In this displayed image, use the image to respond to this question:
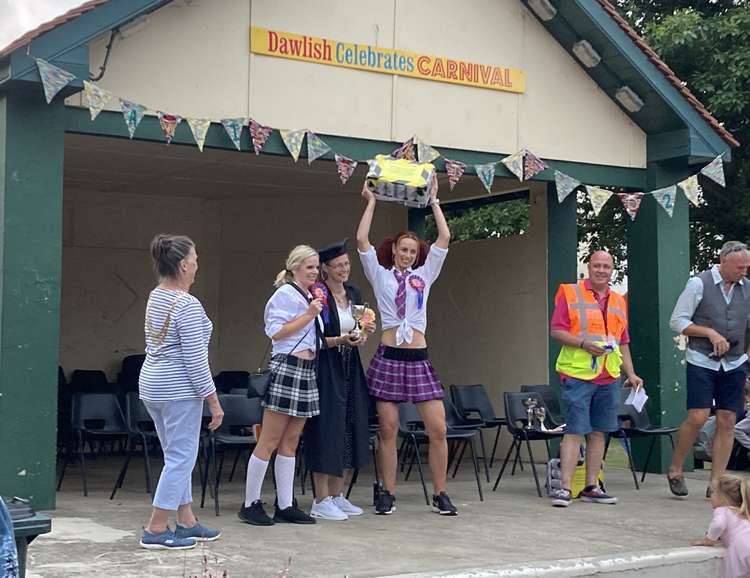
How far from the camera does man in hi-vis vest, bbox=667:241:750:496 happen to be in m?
8.70

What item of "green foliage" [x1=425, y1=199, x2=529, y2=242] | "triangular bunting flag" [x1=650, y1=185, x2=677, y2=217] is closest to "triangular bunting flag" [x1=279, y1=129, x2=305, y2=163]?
"triangular bunting flag" [x1=650, y1=185, x2=677, y2=217]

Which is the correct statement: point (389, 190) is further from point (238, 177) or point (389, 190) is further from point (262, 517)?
A: point (238, 177)

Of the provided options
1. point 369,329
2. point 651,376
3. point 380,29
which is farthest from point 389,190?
point 651,376

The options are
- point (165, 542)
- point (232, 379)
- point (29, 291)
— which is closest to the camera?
point (165, 542)

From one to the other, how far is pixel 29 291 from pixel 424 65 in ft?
12.6

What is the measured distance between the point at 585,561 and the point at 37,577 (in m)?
2.91

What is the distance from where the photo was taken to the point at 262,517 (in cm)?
733

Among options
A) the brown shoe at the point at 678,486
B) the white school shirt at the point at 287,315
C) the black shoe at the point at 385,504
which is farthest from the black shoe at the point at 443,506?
the brown shoe at the point at 678,486

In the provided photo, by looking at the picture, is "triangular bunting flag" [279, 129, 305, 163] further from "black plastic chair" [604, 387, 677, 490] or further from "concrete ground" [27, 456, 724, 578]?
"black plastic chair" [604, 387, 677, 490]

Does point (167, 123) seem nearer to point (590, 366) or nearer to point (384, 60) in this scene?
point (384, 60)

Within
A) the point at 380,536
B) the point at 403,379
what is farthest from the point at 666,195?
the point at 380,536

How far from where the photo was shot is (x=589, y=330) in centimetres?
855

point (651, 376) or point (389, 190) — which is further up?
point (389, 190)

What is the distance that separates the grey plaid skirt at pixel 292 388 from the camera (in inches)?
285
